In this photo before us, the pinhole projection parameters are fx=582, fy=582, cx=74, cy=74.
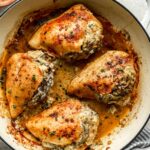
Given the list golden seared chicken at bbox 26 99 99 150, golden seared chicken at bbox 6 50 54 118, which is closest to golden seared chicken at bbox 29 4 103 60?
golden seared chicken at bbox 6 50 54 118

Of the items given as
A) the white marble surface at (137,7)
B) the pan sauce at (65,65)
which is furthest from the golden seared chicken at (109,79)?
the white marble surface at (137,7)

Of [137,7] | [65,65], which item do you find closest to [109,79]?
[65,65]

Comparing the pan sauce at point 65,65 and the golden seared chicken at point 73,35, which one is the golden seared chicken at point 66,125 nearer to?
the pan sauce at point 65,65

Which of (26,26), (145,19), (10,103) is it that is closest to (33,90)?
(10,103)

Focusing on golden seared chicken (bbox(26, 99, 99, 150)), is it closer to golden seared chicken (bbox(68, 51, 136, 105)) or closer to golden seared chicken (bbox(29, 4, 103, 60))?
golden seared chicken (bbox(68, 51, 136, 105))

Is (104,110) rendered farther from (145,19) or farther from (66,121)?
(145,19)
